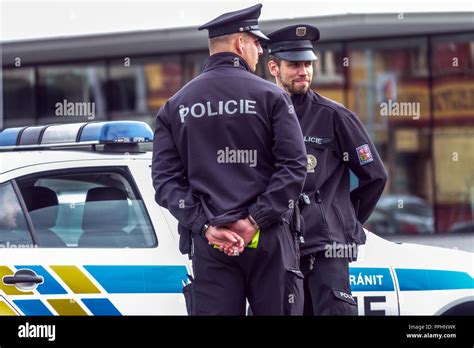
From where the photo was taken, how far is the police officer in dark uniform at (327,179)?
4.52 meters

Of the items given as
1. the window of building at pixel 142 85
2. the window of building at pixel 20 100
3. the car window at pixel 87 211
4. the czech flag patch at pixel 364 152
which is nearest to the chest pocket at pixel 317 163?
the czech flag patch at pixel 364 152

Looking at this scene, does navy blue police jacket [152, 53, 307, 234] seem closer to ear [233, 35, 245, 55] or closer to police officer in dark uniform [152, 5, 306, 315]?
police officer in dark uniform [152, 5, 306, 315]

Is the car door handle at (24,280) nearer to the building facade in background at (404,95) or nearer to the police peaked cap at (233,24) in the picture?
the police peaked cap at (233,24)

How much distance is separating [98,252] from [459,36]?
12583mm

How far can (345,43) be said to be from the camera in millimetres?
16578

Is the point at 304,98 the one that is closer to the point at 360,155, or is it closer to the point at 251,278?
the point at 360,155

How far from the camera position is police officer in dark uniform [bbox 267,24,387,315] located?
4.52 m

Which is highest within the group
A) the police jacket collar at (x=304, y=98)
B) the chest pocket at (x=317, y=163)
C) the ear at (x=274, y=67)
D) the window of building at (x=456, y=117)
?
the ear at (x=274, y=67)

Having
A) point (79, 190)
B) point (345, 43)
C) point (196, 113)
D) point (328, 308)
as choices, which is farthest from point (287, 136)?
point (345, 43)

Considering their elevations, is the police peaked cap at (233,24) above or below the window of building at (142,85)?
above

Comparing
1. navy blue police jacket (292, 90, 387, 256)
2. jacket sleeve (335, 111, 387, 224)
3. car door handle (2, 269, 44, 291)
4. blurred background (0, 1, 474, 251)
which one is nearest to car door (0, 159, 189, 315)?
car door handle (2, 269, 44, 291)
